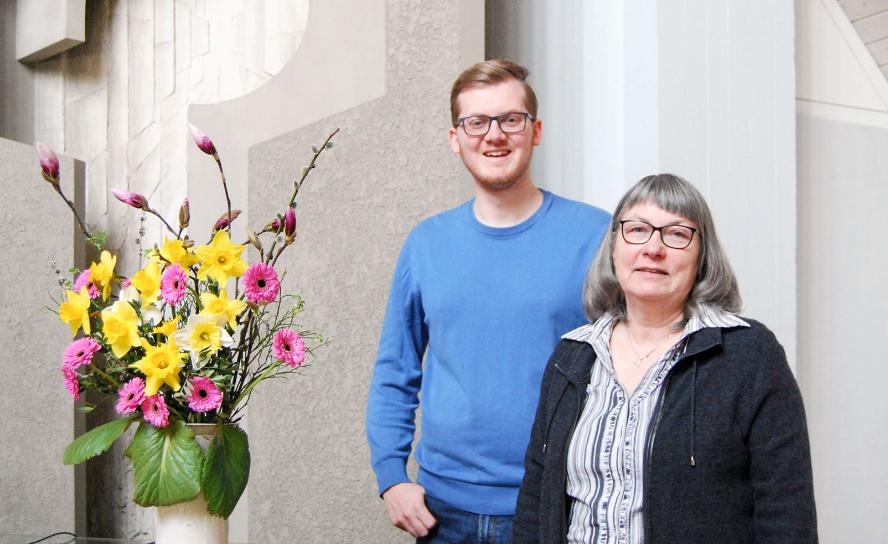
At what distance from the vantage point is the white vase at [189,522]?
1166 mm

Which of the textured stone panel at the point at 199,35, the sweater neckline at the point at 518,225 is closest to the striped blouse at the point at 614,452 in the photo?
the sweater neckline at the point at 518,225

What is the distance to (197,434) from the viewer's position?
3.86ft

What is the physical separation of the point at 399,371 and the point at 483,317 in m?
0.23

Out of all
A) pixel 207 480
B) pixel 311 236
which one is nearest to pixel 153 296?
pixel 207 480

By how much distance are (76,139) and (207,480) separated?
3.14m

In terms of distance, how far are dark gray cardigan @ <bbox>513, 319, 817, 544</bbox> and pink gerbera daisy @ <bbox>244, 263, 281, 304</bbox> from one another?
505mm

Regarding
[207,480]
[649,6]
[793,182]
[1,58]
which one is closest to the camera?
[207,480]

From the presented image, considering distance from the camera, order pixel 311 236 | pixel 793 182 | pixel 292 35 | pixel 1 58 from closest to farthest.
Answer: pixel 793 182 → pixel 311 236 → pixel 292 35 → pixel 1 58

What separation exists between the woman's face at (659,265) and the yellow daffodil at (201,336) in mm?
525

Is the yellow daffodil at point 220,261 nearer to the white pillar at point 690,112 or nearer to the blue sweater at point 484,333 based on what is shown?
the blue sweater at point 484,333

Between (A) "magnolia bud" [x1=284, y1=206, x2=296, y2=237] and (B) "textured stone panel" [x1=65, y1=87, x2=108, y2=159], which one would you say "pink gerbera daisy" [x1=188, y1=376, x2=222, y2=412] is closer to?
(A) "magnolia bud" [x1=284, y1=206, x2=296, y2=237]

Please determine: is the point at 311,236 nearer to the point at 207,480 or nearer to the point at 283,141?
the point at 283,141

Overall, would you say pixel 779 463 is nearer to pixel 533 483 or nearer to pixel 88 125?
pixel 533 483

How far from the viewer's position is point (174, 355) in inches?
44.4
